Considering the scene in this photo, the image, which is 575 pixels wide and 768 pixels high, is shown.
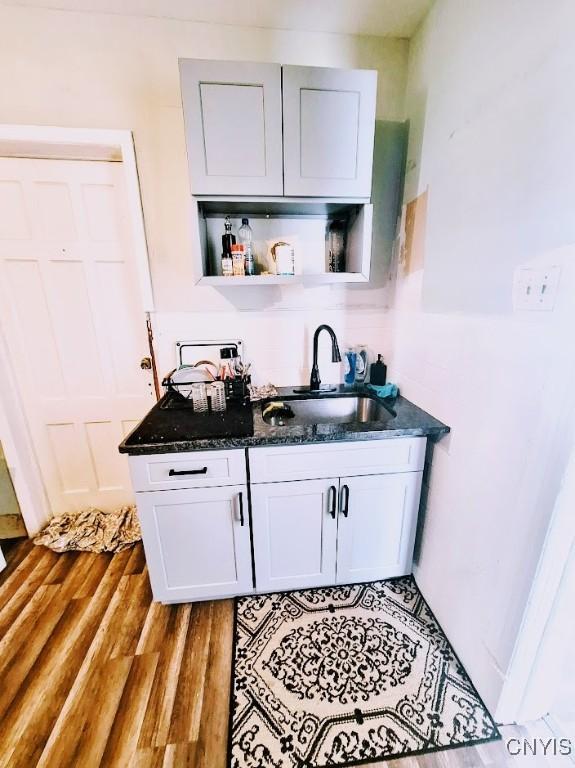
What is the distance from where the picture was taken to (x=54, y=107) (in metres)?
1.38

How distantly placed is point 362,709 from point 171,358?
1.69 metres

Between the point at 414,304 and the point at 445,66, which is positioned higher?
the point at 445,66

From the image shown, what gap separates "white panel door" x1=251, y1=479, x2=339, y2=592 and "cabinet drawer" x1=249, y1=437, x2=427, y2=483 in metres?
0.05

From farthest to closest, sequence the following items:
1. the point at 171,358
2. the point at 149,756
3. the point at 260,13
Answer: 1. the point at 171,358
2. the point at 260,13
3. the point at 149,756

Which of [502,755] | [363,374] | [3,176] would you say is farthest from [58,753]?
[3,176]

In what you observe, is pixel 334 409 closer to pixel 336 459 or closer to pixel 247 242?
pixel 336 459

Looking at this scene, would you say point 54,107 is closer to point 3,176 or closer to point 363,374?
point 3,176

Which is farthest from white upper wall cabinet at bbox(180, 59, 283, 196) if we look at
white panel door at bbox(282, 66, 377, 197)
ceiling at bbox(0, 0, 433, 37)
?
ceiling at bbox(0, 0, 433, 37)

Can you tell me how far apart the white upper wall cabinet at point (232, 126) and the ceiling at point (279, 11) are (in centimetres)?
41

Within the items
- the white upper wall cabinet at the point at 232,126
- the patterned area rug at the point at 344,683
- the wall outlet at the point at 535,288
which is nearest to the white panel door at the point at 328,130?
the white upper wall cabinet at the point at 232,126

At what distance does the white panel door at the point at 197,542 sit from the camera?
125 centimetres

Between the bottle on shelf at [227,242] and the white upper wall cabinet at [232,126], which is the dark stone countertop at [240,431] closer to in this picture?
the bottle on shelf at [227,242]

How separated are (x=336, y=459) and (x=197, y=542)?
0.69 metres

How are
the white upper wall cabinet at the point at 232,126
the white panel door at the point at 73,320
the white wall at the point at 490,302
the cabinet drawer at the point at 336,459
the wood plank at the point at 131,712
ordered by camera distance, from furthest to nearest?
1. the white panel door at the point at 73,320
2. the cabinet drawer at the point at 336,459
3. the white upper wall cabinet at the point at 232,126
4. the wood plank at the point at 131,712
5. the white wall at the point at 490,302
